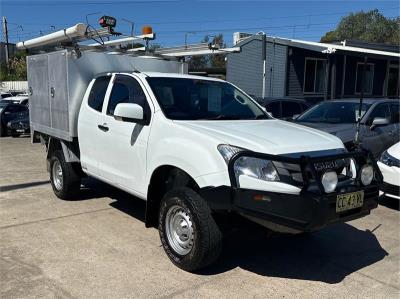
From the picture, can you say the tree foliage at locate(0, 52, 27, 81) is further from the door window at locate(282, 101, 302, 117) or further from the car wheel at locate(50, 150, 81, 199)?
the car wheel at locate(50, 150, 81, 199)

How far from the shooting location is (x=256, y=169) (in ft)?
12.7

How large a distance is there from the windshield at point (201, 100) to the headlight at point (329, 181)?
150 cm

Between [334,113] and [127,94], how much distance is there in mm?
4725

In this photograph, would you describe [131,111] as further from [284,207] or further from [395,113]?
[395,113]

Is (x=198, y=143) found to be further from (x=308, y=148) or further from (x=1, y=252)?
(x=1, y=252)

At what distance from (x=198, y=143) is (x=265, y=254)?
1570 mm

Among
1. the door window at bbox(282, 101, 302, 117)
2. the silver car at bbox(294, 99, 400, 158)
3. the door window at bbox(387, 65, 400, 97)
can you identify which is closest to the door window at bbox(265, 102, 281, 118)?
the door window at bbox(282, 101, 302, 117)

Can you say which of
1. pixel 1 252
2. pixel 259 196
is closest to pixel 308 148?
pixel 259 196

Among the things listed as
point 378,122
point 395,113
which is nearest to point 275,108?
point 395,113

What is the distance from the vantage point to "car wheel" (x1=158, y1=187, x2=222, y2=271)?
4023 millimetres

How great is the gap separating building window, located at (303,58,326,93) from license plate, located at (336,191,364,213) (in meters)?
17.8

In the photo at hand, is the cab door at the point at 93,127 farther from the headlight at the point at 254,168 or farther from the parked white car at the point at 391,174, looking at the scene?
the parked white car at the point at 391,174

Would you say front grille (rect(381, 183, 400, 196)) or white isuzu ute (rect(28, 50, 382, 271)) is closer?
A: white isuzu ute (rect(28, 50, 382, 271))

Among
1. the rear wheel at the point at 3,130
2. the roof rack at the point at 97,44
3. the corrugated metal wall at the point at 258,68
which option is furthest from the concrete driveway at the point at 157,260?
the corrugated metal wall at the point at 258,68
